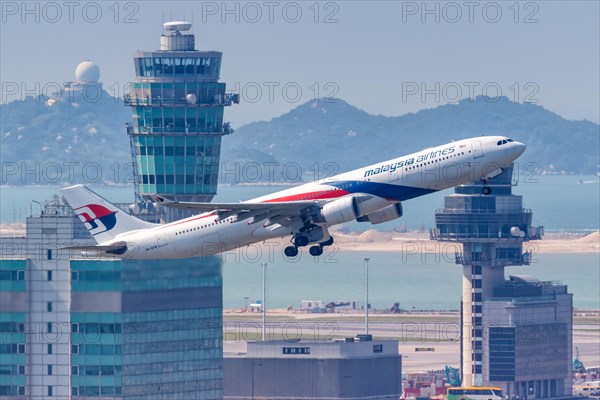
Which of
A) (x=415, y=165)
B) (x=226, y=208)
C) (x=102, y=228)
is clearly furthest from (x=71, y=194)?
(x=415, y=165)

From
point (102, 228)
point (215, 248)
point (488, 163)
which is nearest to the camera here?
point (488, 163)

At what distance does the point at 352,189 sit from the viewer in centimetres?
15675

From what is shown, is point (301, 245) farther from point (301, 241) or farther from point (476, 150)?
point (476, 150)

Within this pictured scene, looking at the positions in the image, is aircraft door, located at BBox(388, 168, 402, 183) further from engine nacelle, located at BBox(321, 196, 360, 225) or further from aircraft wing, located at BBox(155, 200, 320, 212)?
aircraft wing, located at BBox(155, 200, 320, 212)

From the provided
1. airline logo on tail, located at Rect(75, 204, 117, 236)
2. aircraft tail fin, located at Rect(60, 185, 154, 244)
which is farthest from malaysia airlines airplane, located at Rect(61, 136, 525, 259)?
airline logo on tail, located at Rect(75, 204, 117, 236)

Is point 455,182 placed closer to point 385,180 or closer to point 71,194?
point 385,180

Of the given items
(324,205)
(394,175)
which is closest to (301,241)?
(324,205)

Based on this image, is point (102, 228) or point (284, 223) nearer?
point (284, 223)

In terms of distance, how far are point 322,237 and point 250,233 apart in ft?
21.3

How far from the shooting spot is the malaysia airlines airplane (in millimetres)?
153250

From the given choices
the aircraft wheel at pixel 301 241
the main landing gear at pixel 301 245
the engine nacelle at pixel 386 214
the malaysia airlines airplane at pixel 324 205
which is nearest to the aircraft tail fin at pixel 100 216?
the malaysia airlines airplane at pixel 324 205

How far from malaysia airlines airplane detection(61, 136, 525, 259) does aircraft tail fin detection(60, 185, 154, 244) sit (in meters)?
5.15

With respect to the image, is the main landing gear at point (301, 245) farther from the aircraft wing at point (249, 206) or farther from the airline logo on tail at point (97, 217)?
the airline logo on tail at point (97, 217)

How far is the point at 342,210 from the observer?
154875 millimetres
